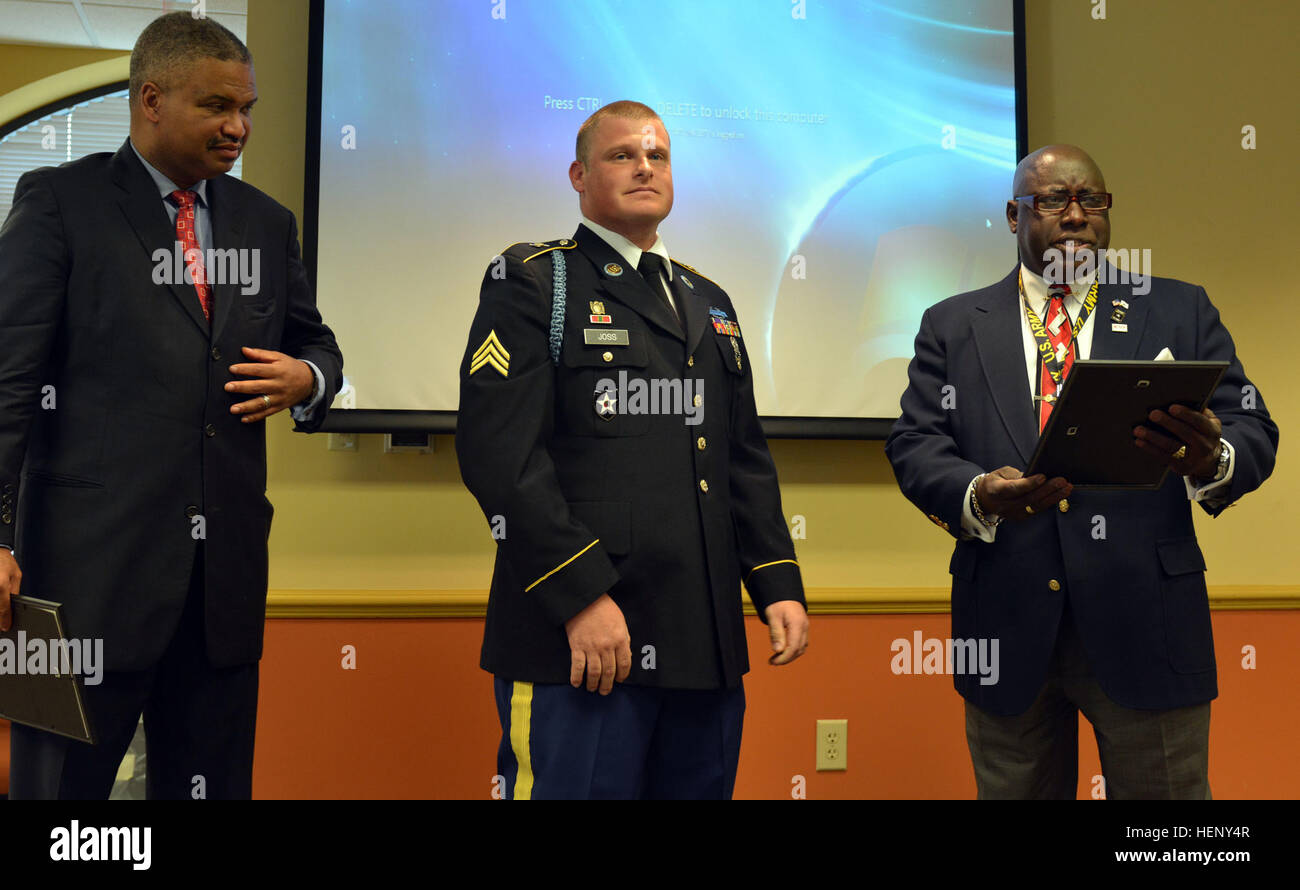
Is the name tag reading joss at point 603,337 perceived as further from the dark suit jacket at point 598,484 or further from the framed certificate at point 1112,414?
the framed certificate at point 1112,414

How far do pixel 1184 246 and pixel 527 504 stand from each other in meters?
2.49

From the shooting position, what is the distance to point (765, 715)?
277cm

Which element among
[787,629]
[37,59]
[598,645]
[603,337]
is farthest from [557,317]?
[37,59]

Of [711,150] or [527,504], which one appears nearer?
[527,504]

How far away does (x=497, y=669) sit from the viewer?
61.4 inches

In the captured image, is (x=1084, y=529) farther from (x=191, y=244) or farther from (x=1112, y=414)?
(x=191, y=244)

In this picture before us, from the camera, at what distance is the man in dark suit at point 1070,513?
5.53 feet

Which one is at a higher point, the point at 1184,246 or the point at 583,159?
the point at 1184,246

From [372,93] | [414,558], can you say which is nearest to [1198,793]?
[414,558]

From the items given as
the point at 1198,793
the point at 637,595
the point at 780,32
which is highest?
the point at 780,32

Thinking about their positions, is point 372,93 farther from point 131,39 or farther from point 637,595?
point 131,39

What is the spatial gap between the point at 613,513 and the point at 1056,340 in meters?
0.95

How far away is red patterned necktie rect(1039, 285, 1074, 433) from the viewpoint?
6.04ft

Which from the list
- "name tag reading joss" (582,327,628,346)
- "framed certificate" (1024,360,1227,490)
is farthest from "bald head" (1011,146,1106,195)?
"name tag reading joss" (582,327,628,346)
